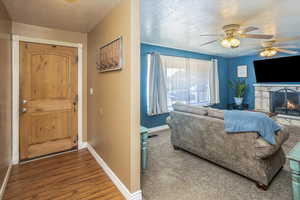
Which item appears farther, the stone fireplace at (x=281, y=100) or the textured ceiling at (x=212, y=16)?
the stone fireplace at (x=281, y=100)

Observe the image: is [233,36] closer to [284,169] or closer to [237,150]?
[237,150]

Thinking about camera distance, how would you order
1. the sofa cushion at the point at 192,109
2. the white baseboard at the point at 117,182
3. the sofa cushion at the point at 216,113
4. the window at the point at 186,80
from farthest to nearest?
the window at the point at 186,80
the sofa cushion at the point at 192,109
the sofa cushion at the point at 216,113
the white baseboard at the point at 117,182

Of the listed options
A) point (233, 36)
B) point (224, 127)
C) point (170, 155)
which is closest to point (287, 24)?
point (233, 36)

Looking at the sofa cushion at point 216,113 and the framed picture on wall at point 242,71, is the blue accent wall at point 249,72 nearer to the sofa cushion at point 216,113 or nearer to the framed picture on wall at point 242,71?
the framed picture on wall at point 242,71

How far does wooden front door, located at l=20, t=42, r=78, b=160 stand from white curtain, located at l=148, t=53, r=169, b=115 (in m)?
1.82

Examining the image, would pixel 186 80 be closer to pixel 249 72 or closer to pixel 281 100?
pixel 249 72

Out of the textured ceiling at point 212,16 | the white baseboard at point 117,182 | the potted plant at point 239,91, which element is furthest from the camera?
the potted plant at point 239,91

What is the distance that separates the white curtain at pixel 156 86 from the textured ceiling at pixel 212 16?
0.77 m

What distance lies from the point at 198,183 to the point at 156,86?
2621mm

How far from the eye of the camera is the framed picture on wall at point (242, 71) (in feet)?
19.8

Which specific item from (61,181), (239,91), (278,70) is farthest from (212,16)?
(239,91)

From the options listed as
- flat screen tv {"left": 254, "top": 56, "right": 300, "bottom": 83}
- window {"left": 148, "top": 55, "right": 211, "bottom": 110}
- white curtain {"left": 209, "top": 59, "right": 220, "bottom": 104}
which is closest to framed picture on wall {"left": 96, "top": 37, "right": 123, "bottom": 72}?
window {"left": 148, "top": 55, "right": 211, "bottom": 110}

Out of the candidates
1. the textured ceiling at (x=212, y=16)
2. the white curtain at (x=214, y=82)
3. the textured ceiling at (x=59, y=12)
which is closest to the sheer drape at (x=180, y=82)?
the white curtain at (x=214, y=82)

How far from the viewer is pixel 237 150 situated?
6.85 feet
